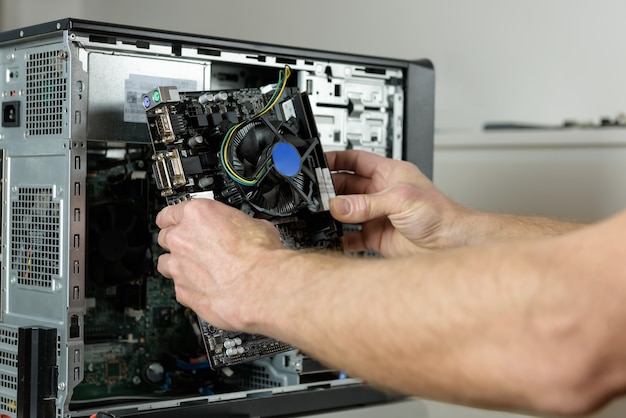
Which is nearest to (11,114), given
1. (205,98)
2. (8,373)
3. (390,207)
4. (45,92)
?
(45,92)

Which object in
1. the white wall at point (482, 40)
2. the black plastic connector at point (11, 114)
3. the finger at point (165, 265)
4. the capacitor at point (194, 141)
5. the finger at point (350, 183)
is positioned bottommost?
the finger at point (165, 265)

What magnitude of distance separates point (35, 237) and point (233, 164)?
396 millimetres

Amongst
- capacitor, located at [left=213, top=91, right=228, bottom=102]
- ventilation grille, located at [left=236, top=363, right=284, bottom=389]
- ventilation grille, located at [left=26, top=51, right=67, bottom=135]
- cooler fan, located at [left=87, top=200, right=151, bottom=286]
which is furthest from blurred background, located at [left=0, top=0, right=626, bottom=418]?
ventilation grille, located at [left=26, top=51, right=67, bottom=135]

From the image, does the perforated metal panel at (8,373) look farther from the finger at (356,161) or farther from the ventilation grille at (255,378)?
the finger at (356,161)

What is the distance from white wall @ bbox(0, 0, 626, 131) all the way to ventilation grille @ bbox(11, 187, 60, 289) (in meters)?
1.77

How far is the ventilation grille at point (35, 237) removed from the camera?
154cm

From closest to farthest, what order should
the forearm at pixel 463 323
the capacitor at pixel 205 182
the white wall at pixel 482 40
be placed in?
the forearm at pixel 463 323 → the capacitor at pixel 205 182 → the white wall at pixel 482 40

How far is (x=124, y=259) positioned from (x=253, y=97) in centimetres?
42

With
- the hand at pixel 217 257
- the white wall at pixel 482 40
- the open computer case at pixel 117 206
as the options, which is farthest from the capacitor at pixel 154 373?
the white wall at pixel 482 40

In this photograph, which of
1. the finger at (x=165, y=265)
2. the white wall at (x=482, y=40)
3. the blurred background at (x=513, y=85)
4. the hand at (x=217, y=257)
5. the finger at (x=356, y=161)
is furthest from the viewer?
the white wall at (x=482, y=40)

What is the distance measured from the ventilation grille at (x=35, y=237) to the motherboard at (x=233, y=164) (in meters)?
0.20

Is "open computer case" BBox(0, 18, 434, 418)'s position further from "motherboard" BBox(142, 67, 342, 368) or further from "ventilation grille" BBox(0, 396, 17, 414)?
"motherboard" BBox(142, 67, 342, 368)

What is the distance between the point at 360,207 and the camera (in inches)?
63.7

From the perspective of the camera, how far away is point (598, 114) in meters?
2.66
